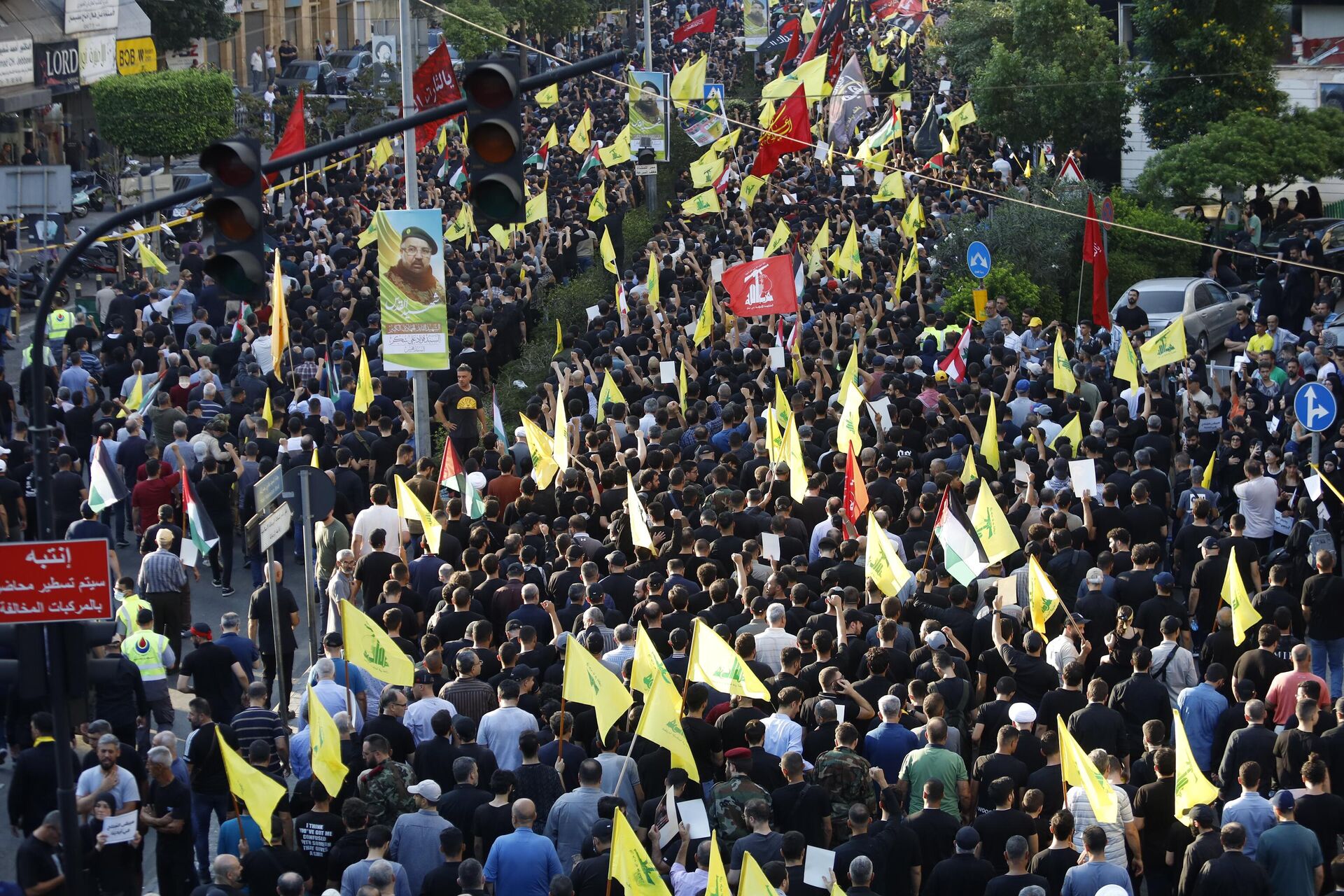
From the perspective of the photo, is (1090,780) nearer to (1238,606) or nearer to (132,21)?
(1238,606)

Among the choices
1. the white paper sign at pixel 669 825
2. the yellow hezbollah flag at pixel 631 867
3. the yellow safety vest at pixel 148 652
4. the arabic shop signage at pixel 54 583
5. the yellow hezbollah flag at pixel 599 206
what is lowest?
the yellow safety vest at pixel 148 652

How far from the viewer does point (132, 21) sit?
48.4 meters

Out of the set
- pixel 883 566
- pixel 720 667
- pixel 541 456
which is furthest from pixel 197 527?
pixel 720 667

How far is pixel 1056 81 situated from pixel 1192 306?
32.4ft

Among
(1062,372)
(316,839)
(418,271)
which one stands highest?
(418,271)

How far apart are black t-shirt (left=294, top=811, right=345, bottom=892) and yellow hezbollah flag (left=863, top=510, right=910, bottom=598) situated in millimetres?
4387

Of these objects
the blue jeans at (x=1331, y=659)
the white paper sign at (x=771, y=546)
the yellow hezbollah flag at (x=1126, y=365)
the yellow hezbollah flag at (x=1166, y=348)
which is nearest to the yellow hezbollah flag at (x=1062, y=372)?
the yellow hezbollah flag at (x=1126, y=365)

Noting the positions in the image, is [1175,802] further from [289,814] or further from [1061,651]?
[289,814]

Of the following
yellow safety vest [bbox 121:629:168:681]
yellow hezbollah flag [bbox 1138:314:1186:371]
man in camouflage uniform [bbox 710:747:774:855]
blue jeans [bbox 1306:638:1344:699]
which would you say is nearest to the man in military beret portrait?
yellow safety vest [bbox 121:629:168:681]

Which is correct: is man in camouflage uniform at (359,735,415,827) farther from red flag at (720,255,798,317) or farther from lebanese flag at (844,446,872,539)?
red flag at (720,255,798,317)

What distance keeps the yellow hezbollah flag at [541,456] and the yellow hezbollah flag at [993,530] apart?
4364mm

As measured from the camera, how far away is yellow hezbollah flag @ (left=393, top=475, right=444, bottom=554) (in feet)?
48.9

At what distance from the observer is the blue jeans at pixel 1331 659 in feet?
46.7

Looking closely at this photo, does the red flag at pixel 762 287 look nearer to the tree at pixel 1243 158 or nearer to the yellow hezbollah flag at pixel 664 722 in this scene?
the yellow hezbollah flag at pixel 664 722
